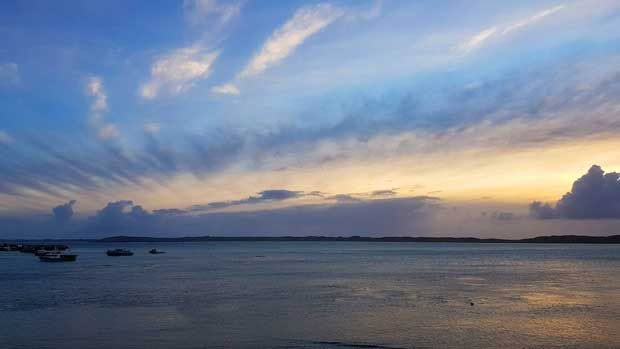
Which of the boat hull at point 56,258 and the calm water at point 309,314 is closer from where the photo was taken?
the calm water at point 309,314

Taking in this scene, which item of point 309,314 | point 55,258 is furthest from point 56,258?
point 309,314

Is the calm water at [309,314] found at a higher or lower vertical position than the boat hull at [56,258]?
lower

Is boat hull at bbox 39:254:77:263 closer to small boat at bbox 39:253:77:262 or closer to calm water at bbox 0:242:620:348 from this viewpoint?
small boat at bbox 39:253:77:262

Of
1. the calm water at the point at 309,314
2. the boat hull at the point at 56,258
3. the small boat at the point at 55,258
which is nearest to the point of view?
the calm water at the point at 309,314

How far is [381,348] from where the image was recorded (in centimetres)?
2555

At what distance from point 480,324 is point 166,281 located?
3878 centimetres

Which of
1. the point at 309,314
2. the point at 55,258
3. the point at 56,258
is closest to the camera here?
the point at 309,314

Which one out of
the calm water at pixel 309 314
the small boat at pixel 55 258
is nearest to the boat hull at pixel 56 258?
the small boat at pixel 55 258

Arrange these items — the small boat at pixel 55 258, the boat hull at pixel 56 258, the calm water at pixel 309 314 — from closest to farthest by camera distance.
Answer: the calm water at pixel 309 314, the boat hull at pixel 56 258, the small boat at pixel 55 258

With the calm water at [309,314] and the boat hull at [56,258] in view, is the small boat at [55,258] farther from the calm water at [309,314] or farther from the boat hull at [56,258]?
the calm water at [309,314]

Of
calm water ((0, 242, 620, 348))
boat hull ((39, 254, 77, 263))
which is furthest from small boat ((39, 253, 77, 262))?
calm water ((0, 242, 620, 348))

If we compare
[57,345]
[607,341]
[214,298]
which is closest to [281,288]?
[214,298]

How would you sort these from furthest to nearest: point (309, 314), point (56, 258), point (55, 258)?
point (56, 258) → point (55, 258) → point (309, 314)

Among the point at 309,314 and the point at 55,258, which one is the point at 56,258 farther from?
the point at 309,314
